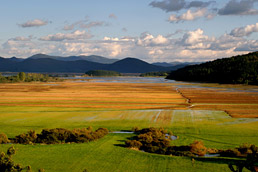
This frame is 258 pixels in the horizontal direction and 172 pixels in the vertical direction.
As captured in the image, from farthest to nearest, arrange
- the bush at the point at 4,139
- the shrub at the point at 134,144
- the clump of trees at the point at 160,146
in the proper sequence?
the bush at the point at 4,139 → the shrub at the point at 134,144 → the clump of trees at the point at 160,146

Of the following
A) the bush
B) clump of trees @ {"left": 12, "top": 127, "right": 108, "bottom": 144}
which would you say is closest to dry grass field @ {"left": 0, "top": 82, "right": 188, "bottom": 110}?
clump of trees @ {"left": 12, "top": 127, "right": 108, "bottom": 144}

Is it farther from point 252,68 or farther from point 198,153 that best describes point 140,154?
point 252,68

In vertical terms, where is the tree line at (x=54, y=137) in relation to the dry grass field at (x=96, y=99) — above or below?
below

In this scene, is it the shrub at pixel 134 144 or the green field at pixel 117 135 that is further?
the shrub at pixel 134 144

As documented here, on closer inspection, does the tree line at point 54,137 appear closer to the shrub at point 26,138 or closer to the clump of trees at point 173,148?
the shrub at point 26,138

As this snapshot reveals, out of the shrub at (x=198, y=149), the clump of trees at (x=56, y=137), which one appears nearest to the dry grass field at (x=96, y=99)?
the clump of trees at (x=56, y=137)

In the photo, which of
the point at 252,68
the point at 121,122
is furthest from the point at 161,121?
the point at 252,68

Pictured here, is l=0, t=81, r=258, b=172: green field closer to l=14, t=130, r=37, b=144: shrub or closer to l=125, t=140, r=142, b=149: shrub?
l=125, t=140, r=142, b=149: shrub

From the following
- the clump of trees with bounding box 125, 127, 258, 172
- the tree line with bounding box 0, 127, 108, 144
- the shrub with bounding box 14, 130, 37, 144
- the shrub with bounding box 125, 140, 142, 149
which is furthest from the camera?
the tree line with bounding box 0, 127, 108, 144
